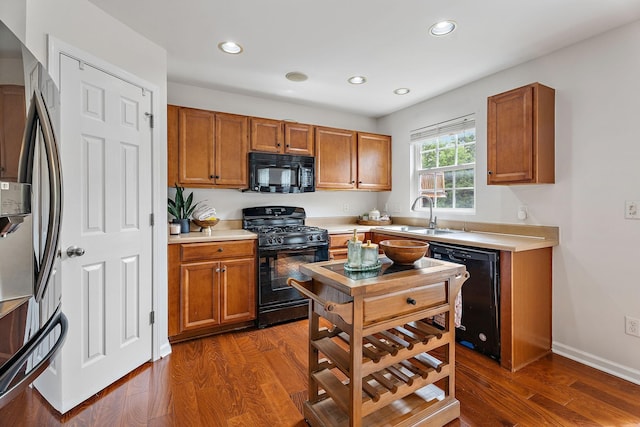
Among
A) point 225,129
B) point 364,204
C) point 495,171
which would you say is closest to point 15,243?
point 225,129

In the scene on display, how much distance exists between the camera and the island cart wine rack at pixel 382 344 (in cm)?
138

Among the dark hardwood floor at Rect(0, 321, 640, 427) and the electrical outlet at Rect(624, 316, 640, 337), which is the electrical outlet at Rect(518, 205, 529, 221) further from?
the dark hardwood floor at Rect(0, 321, 640, 427)

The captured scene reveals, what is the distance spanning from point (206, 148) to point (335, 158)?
59.2 inches

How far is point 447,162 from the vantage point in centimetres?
347

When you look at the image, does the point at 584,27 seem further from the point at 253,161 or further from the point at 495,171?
the point at 253,161

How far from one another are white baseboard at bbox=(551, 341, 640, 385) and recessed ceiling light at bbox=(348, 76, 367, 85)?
286cm

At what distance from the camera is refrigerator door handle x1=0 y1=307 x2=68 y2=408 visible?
729mm

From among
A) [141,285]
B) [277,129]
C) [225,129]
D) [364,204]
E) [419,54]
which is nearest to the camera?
[141,285]

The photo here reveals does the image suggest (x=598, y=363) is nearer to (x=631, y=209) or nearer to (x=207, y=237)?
(x=631, y=209)

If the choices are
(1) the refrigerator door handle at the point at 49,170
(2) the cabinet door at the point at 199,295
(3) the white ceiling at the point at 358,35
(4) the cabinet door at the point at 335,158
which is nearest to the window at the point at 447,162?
(3) the white ceiling at the point at 358,35

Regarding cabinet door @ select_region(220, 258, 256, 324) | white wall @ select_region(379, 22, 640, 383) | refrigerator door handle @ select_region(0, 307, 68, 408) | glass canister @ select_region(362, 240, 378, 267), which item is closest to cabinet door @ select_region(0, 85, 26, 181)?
refrigerator door handle @ select_region(0, 307, 68, 408)

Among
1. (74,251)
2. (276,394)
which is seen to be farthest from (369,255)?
(74,251)

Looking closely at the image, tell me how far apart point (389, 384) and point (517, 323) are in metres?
1.31

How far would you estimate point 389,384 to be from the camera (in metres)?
1.52
